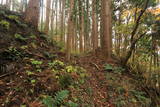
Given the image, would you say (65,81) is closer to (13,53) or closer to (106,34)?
(13,53)

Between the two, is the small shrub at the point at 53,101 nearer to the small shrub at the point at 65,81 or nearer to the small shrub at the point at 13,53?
the small shrub at the point at 65,81

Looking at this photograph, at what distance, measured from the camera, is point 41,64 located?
3615 millimetres

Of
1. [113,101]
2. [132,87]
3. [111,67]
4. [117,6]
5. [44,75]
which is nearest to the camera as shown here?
[44,75]

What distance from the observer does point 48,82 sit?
119 inches

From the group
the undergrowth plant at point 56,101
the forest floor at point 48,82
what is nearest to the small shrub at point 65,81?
the forest floor at point 48,82

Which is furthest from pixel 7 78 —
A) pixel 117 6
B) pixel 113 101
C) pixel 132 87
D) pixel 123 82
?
pixel 117 6

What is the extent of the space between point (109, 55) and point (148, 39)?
1.90m

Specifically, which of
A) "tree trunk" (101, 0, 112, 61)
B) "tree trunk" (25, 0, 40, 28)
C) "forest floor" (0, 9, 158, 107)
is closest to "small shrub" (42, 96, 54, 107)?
"forest floor" (0, 9, 158, 107)

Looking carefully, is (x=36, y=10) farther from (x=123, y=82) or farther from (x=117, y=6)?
(x=117, y=6)

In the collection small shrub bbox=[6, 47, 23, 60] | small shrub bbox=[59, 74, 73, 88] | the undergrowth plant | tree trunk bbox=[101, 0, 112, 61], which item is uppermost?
tree trunk bbox=[101, 0, 112, 61]

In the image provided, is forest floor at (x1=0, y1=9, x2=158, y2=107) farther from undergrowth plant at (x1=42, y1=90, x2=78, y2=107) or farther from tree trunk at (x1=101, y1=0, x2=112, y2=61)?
tree trunk at (x1=101, y1=0, x2=112, y2=61)

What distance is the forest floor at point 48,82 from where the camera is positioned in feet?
8.33

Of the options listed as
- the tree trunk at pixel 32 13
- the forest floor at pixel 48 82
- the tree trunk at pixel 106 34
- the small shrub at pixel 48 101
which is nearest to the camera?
the small shrub at pixel 48 101

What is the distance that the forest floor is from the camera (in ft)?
8.33
